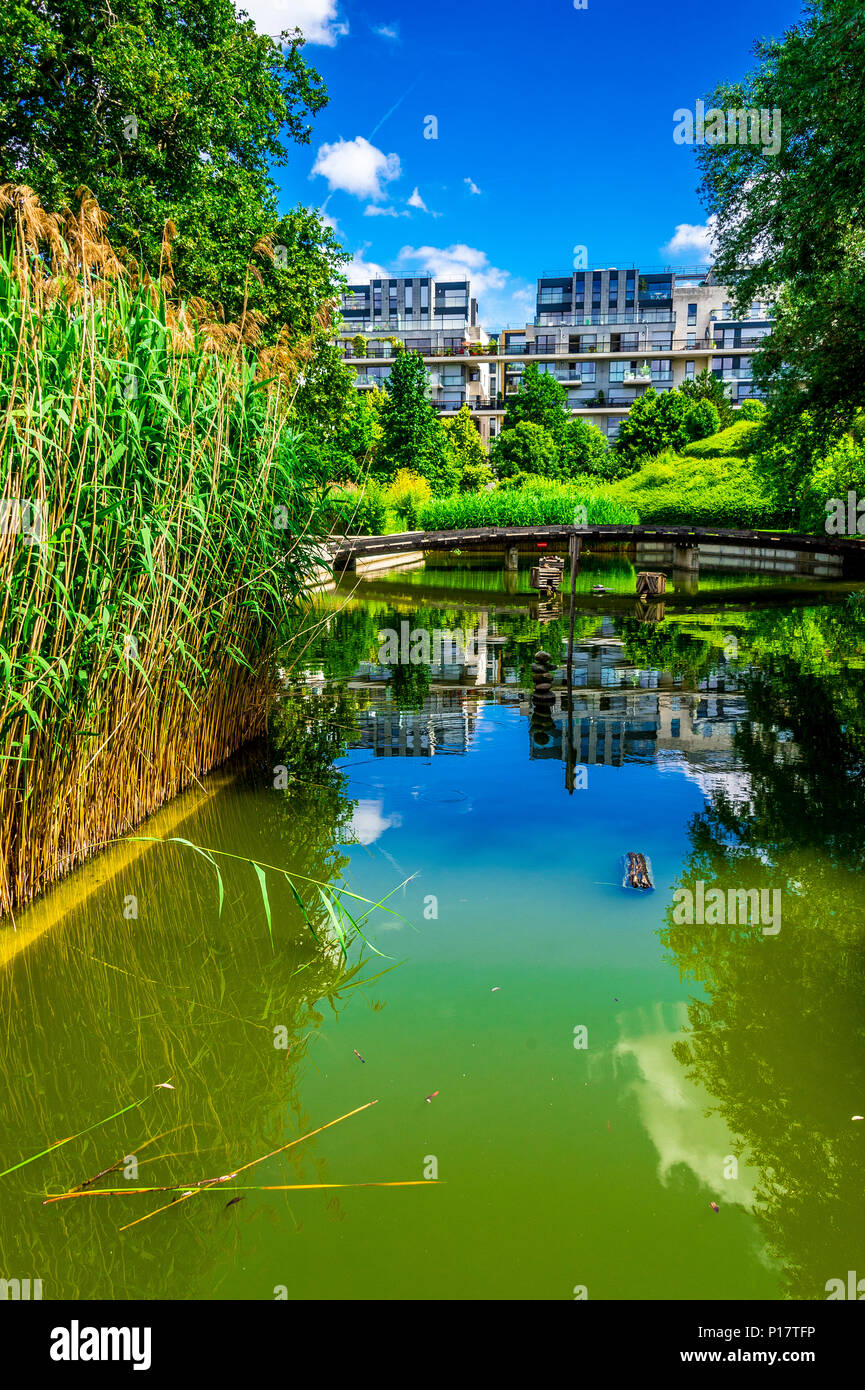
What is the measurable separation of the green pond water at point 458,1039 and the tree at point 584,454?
39.7m

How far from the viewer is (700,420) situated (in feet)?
144

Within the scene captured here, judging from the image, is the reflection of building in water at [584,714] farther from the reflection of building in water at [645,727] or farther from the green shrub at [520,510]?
the green shrub at [520,510]

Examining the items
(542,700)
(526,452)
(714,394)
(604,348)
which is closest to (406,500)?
(526,452)

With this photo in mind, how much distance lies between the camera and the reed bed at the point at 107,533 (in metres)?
3.90

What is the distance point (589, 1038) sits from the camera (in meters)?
3.44

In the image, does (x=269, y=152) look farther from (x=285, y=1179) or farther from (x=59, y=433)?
(x=285, y=1179)

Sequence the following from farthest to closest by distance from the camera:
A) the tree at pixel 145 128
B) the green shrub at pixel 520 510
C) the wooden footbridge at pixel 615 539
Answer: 1. the green shrub at pixel 520 510
2. the wooden footbridge at pixel 615 539
3. the tree at pixel 145 128

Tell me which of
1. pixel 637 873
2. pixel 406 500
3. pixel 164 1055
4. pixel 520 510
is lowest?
pixel 164 1055

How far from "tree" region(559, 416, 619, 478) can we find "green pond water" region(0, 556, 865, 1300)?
39698 mm

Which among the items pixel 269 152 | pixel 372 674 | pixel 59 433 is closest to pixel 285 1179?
pixel 59 433

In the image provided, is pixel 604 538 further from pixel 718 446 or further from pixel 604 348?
pixel 604 348

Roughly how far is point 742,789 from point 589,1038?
328 cm

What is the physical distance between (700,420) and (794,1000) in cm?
4399

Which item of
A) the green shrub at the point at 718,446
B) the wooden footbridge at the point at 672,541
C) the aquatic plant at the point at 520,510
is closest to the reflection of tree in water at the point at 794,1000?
the wooden footbridge at the point at 672,541
